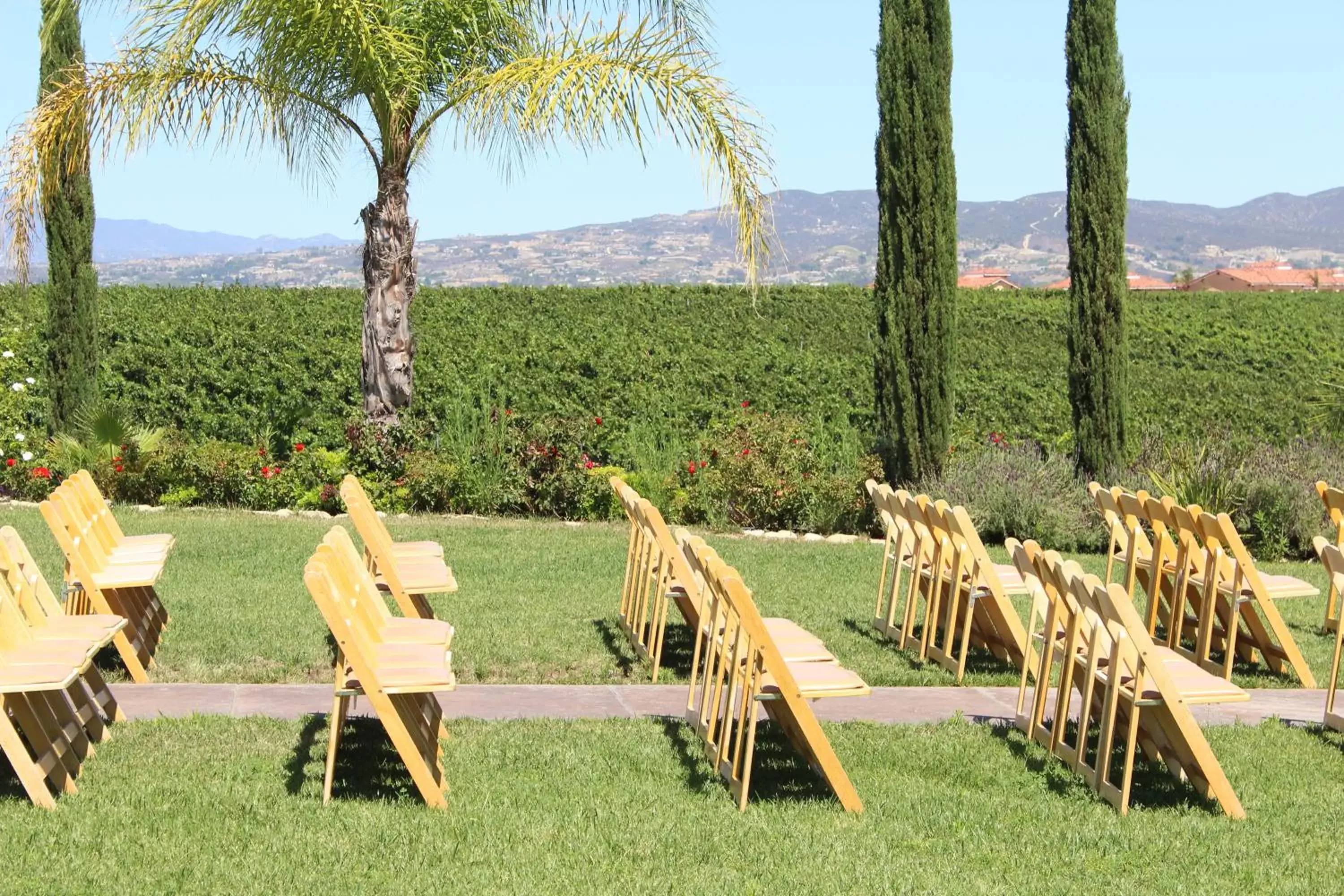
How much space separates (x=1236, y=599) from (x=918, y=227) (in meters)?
7.08

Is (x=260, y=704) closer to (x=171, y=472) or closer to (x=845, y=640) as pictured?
(x=845, y=640)

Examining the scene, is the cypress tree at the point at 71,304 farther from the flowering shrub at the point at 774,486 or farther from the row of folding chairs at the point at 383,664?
the row of folding chairs at the point at 383,664

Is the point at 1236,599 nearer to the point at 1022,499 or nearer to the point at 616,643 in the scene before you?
the point at 616,643

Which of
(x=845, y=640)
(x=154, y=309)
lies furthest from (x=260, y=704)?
(x=154, y=309)

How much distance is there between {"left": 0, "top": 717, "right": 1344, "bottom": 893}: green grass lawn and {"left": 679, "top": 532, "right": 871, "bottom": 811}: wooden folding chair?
0.38 feet

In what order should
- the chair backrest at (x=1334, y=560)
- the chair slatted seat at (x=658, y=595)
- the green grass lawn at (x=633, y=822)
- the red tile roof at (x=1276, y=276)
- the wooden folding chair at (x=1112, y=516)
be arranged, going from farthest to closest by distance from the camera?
1. the red tile roof at (x=1276, y=276)
2. the wooden folding chair at (x=1112, y=516)
3. the chair backrest at (x=1334, y=560)
4. the chair slatted seat at (x=658, y=595)
5. the green grass lawn at (x=633, y=822)

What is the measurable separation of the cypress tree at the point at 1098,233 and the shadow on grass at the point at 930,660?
6.16m

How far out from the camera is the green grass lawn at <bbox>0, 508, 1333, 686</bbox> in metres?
7.80

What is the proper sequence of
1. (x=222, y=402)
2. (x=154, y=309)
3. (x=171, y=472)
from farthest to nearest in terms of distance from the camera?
(x=154, y=309) → (x=222, y=402) → (x=171, y=472)

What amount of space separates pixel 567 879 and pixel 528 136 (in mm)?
9395

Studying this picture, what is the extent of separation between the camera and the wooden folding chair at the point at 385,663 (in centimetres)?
504

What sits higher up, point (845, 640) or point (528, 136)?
point (528, 136)

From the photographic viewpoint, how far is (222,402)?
2030 cm

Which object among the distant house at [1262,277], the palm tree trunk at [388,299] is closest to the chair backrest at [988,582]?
the palm tree trunk at [388,299]
